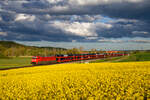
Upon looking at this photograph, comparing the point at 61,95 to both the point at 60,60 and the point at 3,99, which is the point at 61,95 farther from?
the point at 60,60

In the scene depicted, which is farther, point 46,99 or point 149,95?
point 46,99

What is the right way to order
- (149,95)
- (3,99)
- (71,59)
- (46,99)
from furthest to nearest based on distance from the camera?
(71,59) → (3,99) → (46,99) → (149,95)

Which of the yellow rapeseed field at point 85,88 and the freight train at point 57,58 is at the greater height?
the yellow rapeseed field at point 85,88

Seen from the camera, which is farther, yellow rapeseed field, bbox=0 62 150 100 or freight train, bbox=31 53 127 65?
freight train, bbox=31 53 127 65

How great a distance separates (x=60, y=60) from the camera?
70750 millimetres

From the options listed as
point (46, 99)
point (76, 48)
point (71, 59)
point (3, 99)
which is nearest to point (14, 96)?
point (3, 99)

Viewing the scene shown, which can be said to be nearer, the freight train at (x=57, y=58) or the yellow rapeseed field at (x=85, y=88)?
the yellow rapeseed field at (x=85, y=88)

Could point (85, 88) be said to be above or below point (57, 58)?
above

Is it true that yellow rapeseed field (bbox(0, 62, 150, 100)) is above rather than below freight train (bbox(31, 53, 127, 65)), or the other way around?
above

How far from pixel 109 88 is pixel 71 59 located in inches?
2675

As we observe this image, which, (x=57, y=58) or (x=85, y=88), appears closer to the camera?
(x=85, y=88)

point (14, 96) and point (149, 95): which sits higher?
point (149, 95)

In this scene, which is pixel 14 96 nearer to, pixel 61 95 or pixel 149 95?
pixel 61 95

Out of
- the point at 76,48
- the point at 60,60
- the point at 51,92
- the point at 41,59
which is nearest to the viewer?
the point at 51,92
